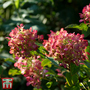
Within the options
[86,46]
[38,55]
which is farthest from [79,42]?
[38,55]

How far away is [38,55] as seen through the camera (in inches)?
45.6

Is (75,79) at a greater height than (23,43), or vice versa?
(23,43)

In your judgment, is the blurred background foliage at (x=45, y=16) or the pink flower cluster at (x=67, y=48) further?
the blurred background foliage at (x=45, y=16)

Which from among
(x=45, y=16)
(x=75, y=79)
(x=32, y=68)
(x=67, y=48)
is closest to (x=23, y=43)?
(x=32, y=68)

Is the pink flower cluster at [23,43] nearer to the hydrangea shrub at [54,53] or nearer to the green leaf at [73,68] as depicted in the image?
the hydrangea shrub at [54,53]

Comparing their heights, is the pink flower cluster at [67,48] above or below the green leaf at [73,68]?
above

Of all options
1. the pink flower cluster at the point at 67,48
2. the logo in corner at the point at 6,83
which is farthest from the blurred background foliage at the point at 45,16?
the pink flower cluster at the point at 67,48

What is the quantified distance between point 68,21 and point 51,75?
4.24 ft

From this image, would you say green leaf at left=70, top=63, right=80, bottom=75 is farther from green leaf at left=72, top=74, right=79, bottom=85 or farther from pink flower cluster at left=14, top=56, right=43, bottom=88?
pink flower cluster at left=14, top=56, right=43, bottom=88

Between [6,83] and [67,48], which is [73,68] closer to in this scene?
[67,48]

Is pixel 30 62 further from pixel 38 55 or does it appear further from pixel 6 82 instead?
pixel 6 82

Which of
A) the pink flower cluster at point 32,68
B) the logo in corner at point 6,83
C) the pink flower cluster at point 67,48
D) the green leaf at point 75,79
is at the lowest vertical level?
the logo in corner at point 6,83

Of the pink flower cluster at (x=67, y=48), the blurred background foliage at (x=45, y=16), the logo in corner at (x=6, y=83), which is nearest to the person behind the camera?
the pink flower cluster at (x=67, y=48)

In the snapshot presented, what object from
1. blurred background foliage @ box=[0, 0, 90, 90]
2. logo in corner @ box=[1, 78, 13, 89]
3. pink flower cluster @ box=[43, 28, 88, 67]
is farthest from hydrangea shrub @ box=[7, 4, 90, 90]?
blurred background foliage @ box=[0, 0, 90, 90]
